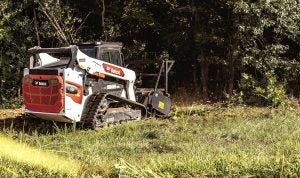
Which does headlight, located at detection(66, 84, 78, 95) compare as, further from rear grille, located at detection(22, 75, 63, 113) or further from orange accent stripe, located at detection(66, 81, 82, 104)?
rear grille, located at detection(22, 75, 63, 113)

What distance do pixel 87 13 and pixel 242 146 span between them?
10.8 meters

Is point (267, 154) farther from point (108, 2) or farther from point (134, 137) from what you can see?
point (108, 2)

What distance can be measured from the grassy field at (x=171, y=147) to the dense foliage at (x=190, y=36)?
7.69ft

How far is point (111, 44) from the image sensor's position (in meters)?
12.5

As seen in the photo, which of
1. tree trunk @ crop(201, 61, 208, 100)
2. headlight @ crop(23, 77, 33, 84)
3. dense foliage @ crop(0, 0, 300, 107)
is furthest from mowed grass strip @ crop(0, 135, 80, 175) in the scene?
tree trunk @ crop(201, 61, 208, 100)

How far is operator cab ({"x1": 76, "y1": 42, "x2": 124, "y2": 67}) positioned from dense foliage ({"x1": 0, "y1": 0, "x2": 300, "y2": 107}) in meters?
4.21

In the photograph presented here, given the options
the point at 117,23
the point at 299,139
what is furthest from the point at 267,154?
the point at 117,23

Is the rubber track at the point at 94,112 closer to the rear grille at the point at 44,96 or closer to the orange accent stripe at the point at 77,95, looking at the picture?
the orange accent stripe at the point at 77,95

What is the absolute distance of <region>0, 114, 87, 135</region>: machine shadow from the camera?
1143 cm

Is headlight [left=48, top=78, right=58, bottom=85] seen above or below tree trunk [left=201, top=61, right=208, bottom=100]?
above

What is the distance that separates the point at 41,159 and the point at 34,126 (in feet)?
18.2

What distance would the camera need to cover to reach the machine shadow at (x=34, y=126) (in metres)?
11.4

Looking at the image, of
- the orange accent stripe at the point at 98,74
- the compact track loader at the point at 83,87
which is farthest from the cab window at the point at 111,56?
the orange accent stripe at the point at 98,74

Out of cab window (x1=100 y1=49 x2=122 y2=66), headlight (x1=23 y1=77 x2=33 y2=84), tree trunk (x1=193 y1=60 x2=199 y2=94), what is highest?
cab window (x1=100 y1=49 x2=122 y2=66)
